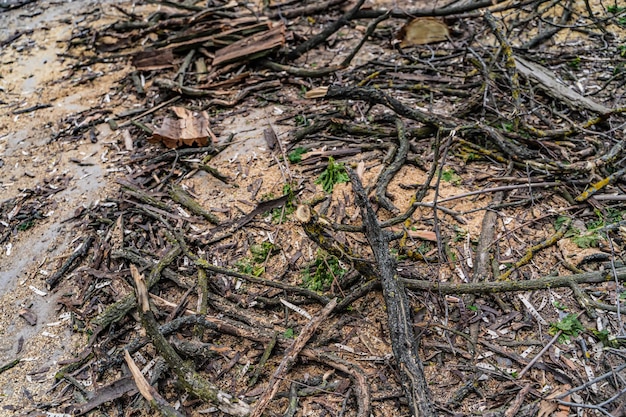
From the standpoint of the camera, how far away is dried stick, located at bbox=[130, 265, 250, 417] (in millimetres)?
2479

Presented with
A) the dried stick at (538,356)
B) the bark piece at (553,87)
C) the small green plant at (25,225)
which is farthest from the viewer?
the bark piece at (553,87)

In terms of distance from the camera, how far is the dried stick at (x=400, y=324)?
8.04 ft

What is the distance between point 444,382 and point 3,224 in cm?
385

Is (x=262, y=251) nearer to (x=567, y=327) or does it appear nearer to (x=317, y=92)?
(x=567, y=327)

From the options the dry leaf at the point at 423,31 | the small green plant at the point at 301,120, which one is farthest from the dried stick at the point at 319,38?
the small green plant at the point at 301,120

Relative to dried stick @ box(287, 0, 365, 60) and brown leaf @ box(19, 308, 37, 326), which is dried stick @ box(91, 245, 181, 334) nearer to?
brown leaf @ box(19, 308, 37, 326)

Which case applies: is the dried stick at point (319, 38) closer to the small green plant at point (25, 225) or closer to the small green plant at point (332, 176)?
the small green plant at point (332, 176)

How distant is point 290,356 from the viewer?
2758 mm

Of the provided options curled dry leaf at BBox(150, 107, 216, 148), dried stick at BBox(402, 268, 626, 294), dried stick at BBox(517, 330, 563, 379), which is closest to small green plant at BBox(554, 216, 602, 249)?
dried stick at BBox(402, 268, 626, 294)

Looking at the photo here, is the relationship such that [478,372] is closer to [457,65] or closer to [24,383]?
[24,383]

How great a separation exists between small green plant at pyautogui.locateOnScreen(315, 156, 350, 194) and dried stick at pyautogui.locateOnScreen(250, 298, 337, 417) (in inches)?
48.5

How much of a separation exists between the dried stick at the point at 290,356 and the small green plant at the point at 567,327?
1355mm

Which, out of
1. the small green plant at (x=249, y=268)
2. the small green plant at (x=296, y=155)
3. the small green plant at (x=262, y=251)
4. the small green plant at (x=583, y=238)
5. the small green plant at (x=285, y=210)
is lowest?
the small green plant at (x=583, y=238)

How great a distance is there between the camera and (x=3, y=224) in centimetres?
420
